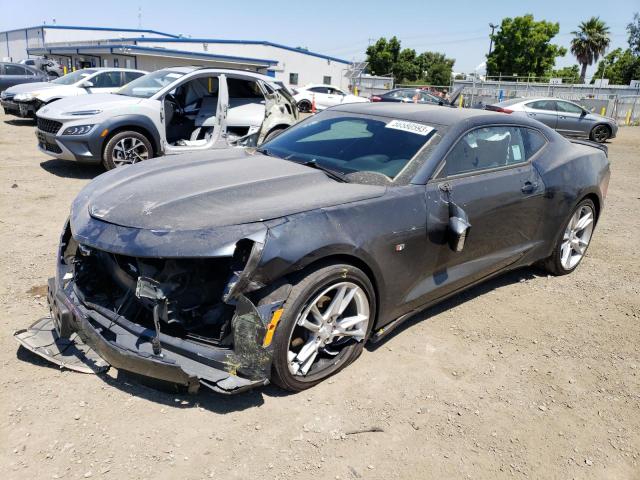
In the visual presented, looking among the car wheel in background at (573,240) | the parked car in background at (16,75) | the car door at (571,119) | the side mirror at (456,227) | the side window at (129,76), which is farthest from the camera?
the parked car in background at (16,75)

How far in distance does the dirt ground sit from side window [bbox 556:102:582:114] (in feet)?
46.8

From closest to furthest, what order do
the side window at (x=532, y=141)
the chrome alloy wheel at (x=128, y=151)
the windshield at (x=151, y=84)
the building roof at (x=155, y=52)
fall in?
the side window at (x=532, y=141)
the chrome alloy wheel at (x=128, y=151)
the windshield at (x=151, y=84)
the building roof at (x=155, y=52)

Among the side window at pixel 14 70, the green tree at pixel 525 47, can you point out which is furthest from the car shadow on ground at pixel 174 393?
the green tree at pixel 525 47

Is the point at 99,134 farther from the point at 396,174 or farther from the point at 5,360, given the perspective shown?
the point at 396,174

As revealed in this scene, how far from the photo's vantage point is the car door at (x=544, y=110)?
16.0 metres

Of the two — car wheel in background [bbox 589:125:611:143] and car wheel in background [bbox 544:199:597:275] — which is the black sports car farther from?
car wheel in background [bbox 589:125:611:143]

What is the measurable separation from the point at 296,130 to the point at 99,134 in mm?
4085

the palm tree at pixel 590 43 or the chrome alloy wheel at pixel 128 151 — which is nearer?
the chrome alloy wheel at pixel 128 151

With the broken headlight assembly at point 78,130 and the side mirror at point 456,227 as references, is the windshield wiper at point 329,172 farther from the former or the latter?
the broken headlight assembly at point 78,130

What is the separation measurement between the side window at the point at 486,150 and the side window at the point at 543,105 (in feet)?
43.2

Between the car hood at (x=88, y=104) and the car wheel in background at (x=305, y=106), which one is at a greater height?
the car hood at (x=88, y=104)

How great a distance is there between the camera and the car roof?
12.4 ft

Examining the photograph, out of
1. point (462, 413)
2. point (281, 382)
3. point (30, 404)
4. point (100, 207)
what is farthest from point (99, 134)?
point (462, 413)

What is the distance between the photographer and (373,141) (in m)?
3.68
